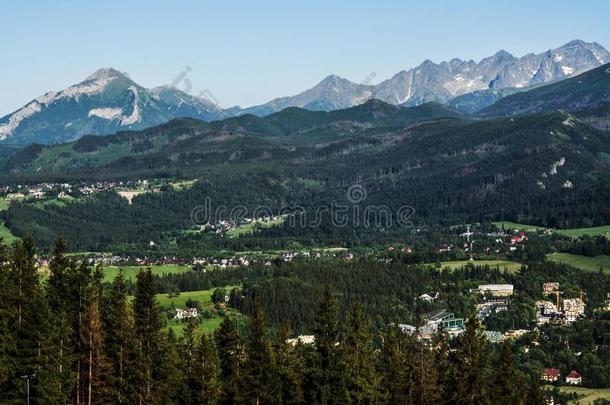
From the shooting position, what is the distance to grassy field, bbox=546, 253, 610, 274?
180 meters

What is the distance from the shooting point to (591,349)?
120062 mm

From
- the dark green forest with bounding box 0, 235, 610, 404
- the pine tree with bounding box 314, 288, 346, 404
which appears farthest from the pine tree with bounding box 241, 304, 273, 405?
the pine tree with bounding box 314, 288, 346, 404

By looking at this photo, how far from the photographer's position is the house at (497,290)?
154 metres

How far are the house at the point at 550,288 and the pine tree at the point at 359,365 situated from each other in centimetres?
9717

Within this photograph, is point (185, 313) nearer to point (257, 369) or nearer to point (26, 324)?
point (257, 369)

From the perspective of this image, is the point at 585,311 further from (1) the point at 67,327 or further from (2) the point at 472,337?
(1) the point at 67,327

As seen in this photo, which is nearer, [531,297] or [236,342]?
[236,342]

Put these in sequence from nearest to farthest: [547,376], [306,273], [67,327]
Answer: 1. [67,327]
2. [547,376]
3. [306,273]

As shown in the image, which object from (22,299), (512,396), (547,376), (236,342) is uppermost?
(22,299)

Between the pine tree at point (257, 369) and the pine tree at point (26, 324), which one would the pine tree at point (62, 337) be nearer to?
the pine tree at point (26, 324)

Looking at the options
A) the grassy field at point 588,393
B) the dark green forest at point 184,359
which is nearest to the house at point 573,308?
the grassy field at point 588,393

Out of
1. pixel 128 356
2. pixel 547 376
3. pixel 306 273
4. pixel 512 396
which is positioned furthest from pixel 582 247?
pixel 128 356

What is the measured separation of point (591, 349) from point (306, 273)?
212 feet

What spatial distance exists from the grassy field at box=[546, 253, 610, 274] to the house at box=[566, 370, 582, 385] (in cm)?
6922
